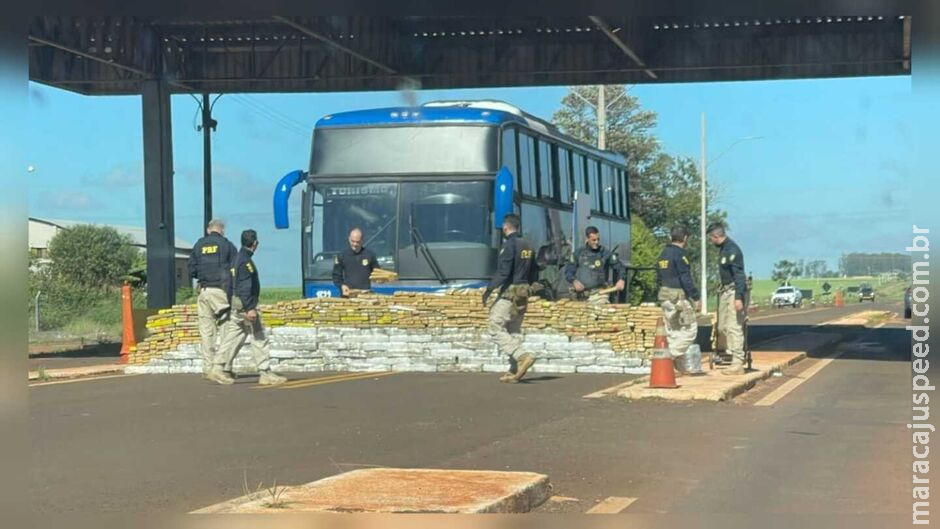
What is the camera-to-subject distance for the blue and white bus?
1741cm

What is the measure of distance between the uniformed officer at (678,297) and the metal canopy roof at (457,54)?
165 inches

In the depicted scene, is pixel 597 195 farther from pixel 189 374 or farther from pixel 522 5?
pixel 522 5

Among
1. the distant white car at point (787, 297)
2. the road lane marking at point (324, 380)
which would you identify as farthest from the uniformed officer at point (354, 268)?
the distant white car at point (787, 297)

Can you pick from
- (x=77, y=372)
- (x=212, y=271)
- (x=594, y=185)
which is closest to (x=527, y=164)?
(x=594, y=185)

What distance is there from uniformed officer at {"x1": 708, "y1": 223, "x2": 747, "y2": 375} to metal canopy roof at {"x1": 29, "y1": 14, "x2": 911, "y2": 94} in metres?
4.10

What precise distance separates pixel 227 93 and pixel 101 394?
7.17 m

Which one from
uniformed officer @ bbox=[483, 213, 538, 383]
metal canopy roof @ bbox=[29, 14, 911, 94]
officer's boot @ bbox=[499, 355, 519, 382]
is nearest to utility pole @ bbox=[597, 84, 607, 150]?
metal canopy roof @ bbox=[29, 14, 911, 94]

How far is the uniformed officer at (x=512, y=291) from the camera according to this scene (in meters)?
13.8

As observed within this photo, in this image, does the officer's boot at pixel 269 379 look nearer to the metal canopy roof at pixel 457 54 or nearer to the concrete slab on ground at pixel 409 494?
the metal canopy roof at pixel 457 54

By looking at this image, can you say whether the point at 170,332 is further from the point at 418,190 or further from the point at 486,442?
the point at 486,442

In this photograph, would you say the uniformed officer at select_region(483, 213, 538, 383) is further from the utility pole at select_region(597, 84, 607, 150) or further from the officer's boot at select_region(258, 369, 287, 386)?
the utility pole at select_region(597, 84, 607, 150)

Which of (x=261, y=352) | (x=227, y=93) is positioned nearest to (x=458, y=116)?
(x=227, y=93)

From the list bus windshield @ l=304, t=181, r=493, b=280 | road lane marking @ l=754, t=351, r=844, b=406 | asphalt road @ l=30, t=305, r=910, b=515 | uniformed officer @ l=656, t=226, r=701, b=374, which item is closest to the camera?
asphalt road @ l=30, t=305, r=910, b=515

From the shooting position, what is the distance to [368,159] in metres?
18.0
